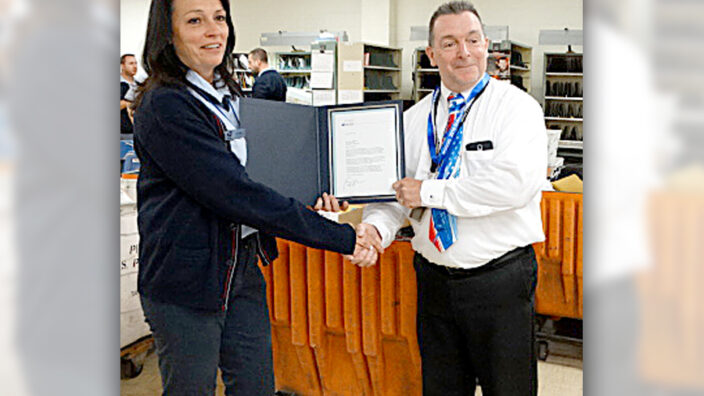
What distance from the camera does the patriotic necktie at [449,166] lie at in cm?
201

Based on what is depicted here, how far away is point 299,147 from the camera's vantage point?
6.98 ft

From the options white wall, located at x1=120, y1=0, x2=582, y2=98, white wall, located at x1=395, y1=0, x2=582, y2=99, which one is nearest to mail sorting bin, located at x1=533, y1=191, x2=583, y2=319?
white wall, located at x1=120, y1=0, x2=582, y2=98

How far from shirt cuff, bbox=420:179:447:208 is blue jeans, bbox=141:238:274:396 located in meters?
0.60

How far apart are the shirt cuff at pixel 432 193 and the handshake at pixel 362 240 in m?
0.24

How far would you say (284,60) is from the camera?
1184 cm

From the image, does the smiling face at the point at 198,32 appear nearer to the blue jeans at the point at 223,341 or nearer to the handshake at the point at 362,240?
the blue jeans at the point at 223,341

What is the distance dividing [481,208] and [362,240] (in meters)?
0.44

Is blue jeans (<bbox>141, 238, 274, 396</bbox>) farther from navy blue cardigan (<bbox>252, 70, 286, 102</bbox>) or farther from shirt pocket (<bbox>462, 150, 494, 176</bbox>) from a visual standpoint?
navy blue cardigan (<bbox>252, 70, 286, 102</bbox>)
